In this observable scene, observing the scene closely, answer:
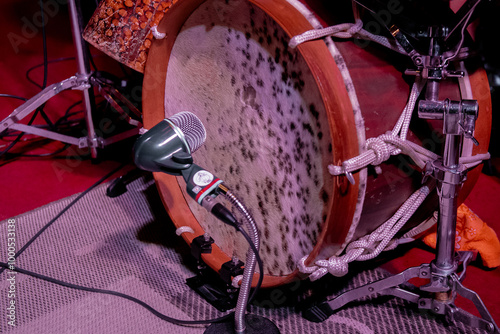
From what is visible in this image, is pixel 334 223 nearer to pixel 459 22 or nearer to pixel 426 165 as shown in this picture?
pixel 426 165

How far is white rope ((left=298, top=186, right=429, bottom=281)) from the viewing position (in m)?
0.86

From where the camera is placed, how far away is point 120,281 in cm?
115

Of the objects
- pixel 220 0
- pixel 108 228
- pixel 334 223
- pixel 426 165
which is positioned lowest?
pixel 108 228

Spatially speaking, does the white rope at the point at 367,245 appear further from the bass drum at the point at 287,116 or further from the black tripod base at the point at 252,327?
the black tripod base at the point at 252,327

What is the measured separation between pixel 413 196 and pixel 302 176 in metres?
0.22

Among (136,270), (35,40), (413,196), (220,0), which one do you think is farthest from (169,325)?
(35,40)

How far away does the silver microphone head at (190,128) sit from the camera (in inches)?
32.2

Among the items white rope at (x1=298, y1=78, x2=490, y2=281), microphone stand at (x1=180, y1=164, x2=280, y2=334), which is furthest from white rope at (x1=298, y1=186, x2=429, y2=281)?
microphone stand at (x1=180, y1=164, x2=280, y2=334)

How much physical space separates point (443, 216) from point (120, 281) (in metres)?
0.77

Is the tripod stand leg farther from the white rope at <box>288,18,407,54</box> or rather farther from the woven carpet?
the white rope at <box>288,18,407,54</box>

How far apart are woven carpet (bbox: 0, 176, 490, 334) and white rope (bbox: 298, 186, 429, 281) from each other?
0.63 ft

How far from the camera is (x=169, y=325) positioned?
101cm

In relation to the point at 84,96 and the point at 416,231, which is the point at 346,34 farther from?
the point at 84,96

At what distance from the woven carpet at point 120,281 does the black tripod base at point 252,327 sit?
0.04m
